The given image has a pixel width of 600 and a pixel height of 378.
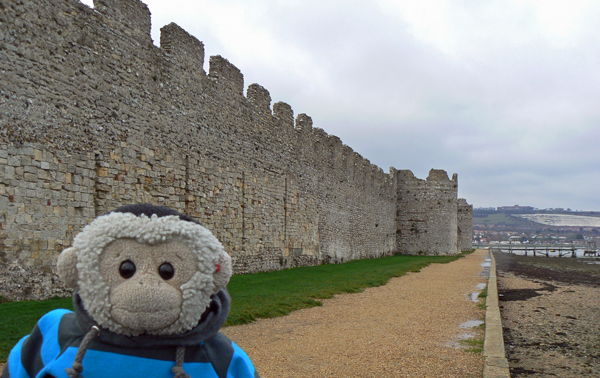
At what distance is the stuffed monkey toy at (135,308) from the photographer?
5.26 ft

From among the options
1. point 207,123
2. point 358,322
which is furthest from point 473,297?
point 207,123

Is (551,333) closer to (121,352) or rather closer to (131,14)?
(121,352)

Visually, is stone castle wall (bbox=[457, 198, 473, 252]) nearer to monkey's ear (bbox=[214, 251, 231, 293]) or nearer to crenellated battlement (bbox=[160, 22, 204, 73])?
crenellated battlement (bbox=[160, 22, 204, 73])

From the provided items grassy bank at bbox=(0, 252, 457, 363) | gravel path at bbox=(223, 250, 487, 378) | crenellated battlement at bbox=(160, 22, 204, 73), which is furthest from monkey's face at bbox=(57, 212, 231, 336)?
crenellated battlement at bbox=(160, 22, 204, 73)

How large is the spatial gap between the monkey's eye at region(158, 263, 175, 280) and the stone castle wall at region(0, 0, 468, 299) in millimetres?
6281

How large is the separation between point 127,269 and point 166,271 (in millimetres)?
129

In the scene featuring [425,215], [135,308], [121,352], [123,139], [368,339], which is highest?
[123,139]

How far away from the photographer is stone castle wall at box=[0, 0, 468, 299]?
7172mm

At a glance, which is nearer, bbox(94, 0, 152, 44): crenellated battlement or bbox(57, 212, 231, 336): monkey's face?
bbox(57, 212, 231, 336): monkey's face

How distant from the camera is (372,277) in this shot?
542 inches

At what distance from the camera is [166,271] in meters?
1.66

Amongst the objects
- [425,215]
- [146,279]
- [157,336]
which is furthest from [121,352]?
[425,215]

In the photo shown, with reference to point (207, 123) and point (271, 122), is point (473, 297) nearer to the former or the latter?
point (207, 123)

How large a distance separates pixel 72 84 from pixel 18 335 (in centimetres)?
462
